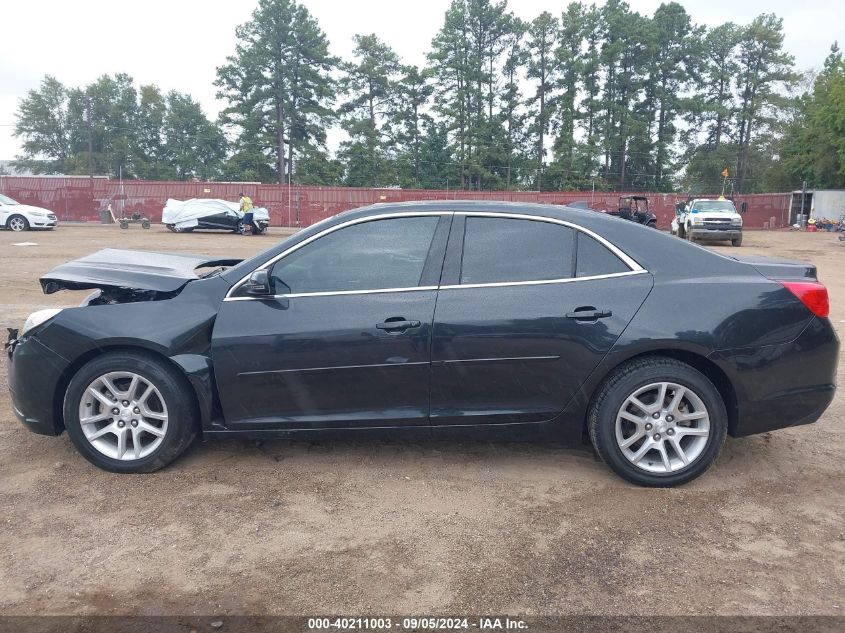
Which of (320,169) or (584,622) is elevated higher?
(320,169)

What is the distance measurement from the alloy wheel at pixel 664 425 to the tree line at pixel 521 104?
55577mm

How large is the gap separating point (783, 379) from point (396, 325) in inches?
87.4

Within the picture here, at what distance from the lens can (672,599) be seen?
280 cm

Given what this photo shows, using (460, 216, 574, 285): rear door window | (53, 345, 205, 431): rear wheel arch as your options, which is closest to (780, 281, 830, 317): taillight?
(460, 216, 574, 285): rear door window

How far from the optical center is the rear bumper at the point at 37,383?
156 inches

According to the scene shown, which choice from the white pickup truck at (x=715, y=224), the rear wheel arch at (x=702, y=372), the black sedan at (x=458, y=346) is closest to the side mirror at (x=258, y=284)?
the black sedan at (x=458, y=346)

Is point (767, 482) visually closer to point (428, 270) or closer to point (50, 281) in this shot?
point (428, 270)

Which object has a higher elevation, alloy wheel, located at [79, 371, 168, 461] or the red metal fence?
the red metal fence

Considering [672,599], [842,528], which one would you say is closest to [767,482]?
[842,528]

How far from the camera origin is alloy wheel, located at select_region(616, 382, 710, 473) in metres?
3.79

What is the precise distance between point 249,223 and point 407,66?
36.5 metres

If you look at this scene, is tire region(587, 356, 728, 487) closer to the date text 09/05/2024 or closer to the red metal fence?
the date text 09/05/2024

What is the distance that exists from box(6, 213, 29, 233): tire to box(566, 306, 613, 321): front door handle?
1099 inches

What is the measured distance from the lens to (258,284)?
12.5 feet
